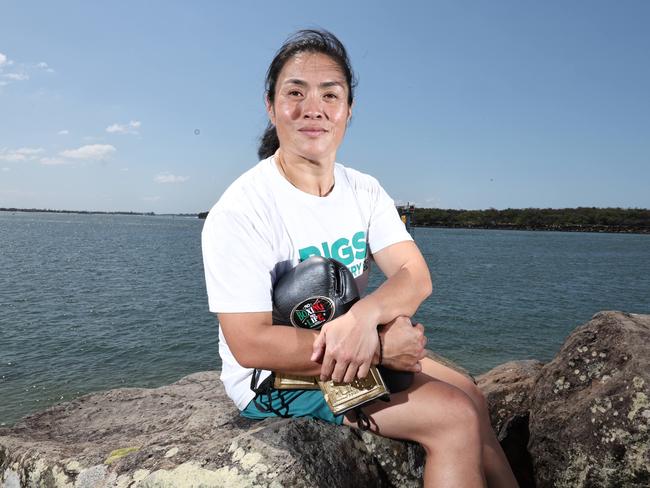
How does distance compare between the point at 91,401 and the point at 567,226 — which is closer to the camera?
the point at 91,401

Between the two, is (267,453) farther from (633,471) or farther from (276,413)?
(633,471)

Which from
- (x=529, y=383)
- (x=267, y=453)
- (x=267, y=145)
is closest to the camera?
A: (x=267, y=453)

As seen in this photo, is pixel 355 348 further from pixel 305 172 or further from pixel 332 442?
pixel 305 172

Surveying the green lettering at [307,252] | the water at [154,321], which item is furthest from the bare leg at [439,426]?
the water at [154,321]

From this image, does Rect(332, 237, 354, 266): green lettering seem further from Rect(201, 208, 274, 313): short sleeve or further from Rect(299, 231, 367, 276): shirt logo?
Rect(201, 208, 274, 313): short sleeve

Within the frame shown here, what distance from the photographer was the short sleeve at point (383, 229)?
325cm

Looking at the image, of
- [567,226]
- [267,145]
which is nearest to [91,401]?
[267,145]

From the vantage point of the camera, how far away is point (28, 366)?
1441cm

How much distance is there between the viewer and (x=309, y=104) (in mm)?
2854

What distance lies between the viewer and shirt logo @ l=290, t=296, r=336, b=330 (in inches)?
98.3

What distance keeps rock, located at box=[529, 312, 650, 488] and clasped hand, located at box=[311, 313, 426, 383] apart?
1854 millimetres

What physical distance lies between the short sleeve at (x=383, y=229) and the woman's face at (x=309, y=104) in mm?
586

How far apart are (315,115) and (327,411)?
1.75 meters

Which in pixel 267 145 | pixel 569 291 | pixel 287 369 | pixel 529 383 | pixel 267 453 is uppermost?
pixel 267 145
